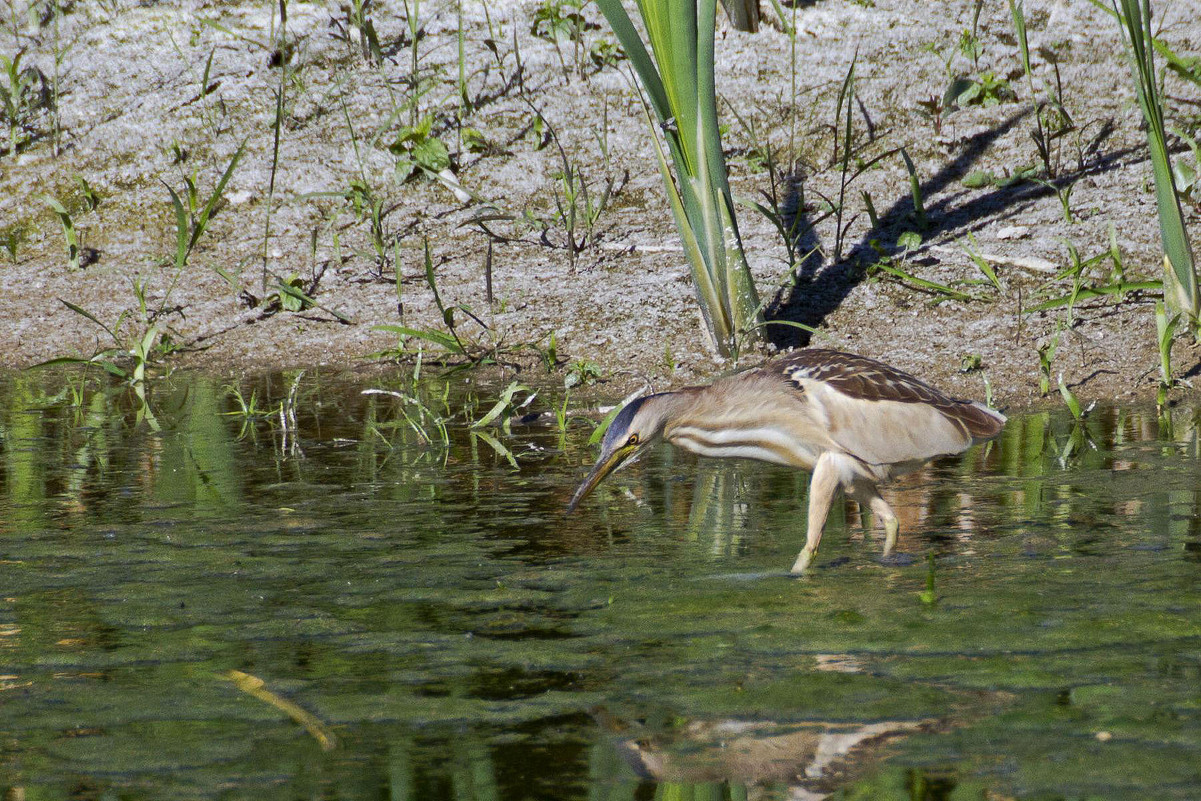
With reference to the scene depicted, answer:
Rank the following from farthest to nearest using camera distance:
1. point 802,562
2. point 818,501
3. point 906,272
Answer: point 906,272, point 818,501, point 802,562

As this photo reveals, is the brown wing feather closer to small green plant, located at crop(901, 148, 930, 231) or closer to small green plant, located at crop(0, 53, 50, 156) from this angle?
small green plant, located at crop(901, 148, 930, 231)

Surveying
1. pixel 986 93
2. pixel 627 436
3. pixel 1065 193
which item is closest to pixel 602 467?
pixel 627 436

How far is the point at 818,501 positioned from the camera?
3445 millimetres

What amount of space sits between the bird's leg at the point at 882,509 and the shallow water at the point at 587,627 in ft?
0.25

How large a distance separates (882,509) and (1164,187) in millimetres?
2419

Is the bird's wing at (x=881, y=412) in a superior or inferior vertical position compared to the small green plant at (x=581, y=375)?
inferior

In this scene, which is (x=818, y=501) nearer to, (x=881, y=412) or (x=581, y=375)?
(x=881, y=412)

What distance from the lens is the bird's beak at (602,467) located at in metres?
3.60

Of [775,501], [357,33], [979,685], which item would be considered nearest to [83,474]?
[775,501]

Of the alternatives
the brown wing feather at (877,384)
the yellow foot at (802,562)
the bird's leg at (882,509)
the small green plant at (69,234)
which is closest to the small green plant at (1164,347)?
the brown wing feather at (877,384)

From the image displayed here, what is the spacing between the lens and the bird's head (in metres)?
3.64

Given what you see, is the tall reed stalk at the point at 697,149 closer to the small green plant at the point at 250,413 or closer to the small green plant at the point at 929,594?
the small green plant at the point at 250,413

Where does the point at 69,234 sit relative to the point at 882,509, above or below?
above

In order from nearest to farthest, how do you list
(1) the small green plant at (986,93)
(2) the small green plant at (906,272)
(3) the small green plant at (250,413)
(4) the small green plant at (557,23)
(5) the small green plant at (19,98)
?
(3) the small green plant at (250,413)
(2) the small green plant at (906,272)
(1) the small green plant at (986,93)
(5) the small green plant at (19,98)
(4) the small green plant at (557,23)
